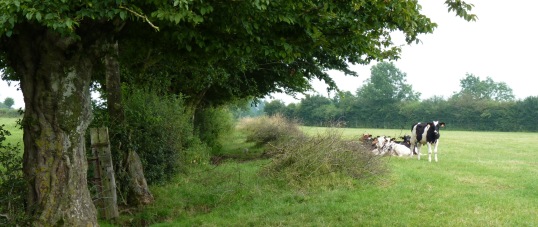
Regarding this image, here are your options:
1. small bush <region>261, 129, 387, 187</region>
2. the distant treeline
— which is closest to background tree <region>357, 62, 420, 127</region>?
the distant treeline

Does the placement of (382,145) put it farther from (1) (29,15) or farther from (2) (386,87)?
(2) (386,87)

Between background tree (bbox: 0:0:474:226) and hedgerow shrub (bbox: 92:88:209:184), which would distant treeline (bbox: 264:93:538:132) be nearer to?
hedgerow shrub (bbox: 92:88:209:184)

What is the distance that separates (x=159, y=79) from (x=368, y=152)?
7.26m

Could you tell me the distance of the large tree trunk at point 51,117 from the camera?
6.62 m

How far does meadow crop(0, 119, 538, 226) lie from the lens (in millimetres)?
8578

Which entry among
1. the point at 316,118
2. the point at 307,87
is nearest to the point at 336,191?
the point at 307,87

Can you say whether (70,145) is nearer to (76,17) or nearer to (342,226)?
(76,17)

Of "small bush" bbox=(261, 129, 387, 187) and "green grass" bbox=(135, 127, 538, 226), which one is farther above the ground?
"small bush" bbox=(261, 129, 387, 187)

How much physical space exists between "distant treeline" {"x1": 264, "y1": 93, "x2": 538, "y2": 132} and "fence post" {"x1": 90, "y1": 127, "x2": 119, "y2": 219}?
152 ft

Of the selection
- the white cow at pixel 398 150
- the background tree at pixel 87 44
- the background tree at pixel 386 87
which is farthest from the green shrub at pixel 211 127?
the background tree at pixel 386 87

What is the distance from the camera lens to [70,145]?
6.88 meters

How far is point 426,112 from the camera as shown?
7175 cm

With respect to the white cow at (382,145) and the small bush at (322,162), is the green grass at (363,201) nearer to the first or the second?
the small bush at (322,162)

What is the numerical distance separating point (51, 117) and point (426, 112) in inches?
2781
